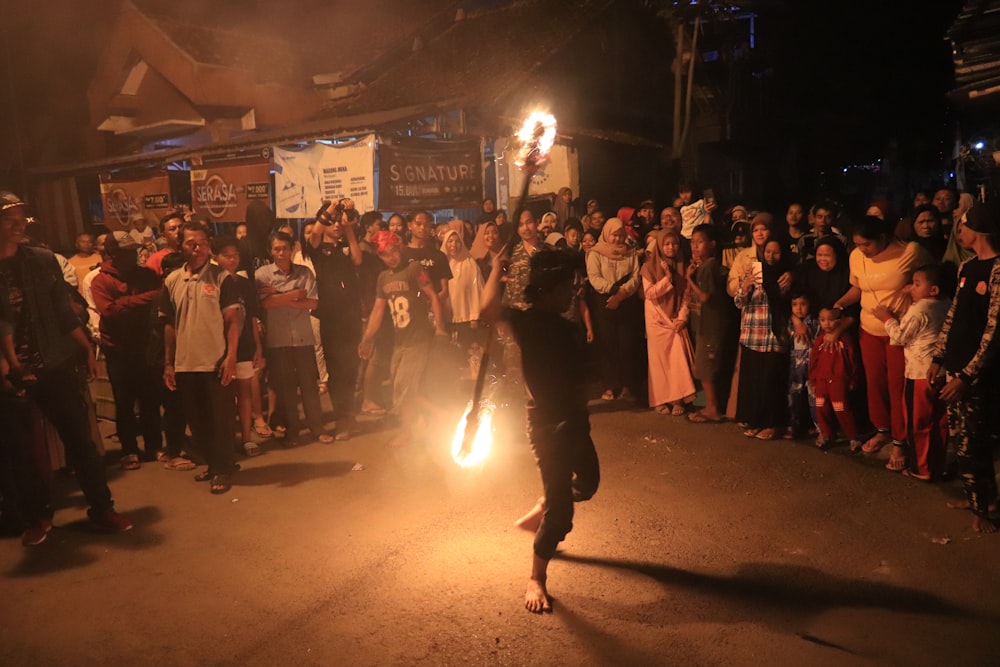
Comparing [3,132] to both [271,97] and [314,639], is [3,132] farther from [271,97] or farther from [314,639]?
[314,639]

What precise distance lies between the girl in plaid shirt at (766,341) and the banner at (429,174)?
6115mm

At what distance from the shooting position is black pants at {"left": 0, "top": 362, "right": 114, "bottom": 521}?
5.27 meters

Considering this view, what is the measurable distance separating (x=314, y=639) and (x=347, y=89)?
17.6 meters

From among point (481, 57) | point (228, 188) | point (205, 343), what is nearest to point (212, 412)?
point (205, 343)

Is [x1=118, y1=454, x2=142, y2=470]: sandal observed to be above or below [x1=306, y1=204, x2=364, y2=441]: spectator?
below

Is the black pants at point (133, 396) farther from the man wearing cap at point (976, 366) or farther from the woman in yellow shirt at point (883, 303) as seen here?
the man wearing cap at point (976, 366)

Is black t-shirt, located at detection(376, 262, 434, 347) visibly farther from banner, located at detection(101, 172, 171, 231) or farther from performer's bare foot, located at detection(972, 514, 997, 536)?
banner, located at detection(101, 172, 171, 231)

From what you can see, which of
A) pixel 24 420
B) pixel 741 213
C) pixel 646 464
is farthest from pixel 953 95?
pixel 24 420

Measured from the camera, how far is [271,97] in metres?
19.0

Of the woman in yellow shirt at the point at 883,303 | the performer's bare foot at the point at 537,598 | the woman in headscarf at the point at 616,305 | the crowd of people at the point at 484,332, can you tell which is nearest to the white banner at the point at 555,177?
the crowd of people at the point at 484,332

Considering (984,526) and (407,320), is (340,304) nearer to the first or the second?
(407,320)

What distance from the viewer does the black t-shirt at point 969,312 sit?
4.82 meters

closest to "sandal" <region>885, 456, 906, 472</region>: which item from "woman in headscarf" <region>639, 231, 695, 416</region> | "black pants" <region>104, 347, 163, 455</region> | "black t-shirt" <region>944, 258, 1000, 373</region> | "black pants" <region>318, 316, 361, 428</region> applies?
"black t-shirt" <region>944, 258, 1000, 373</region>

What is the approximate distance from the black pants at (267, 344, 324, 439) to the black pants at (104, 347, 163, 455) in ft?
3.66
